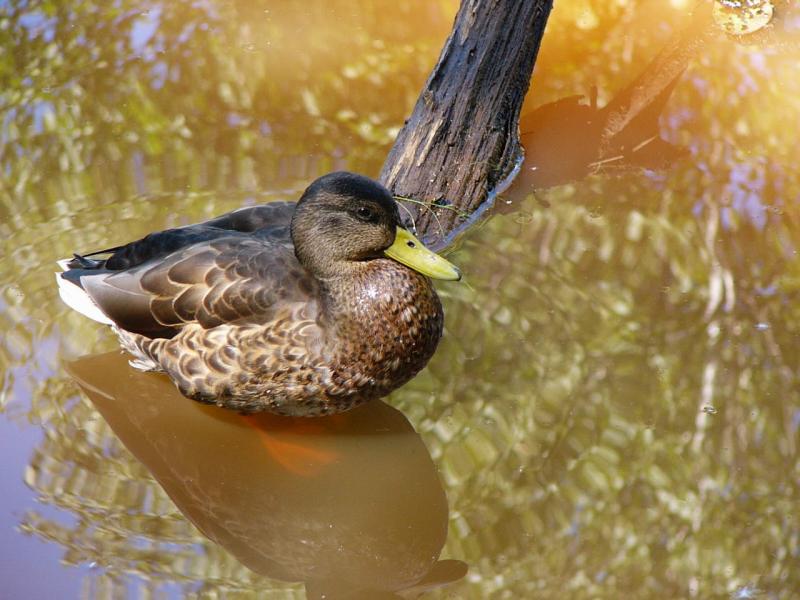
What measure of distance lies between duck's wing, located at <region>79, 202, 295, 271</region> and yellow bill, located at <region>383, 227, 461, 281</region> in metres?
0.49

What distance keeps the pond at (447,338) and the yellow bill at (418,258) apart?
651 mm

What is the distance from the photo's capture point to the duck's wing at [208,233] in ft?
13.8

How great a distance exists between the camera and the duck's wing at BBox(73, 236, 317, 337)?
3.90 metres

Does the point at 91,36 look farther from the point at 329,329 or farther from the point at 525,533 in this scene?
the point at 525,533

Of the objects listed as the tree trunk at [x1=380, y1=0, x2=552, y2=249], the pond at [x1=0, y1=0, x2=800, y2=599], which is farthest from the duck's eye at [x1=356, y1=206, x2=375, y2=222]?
the tree trunk at [x1=380, y1=0, x2=552, y2=249]

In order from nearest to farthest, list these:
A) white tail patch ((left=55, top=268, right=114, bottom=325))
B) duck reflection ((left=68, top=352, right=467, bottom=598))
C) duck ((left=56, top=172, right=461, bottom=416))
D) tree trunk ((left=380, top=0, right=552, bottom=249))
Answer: duck reflection ((left=68, top=352, right=467, bottom=598)) → duck ((left=56, top=172, right=461, bottom=416)) → white tail patch ((left=55, top=268, right=114, bottom=325)) → tree trunk ((left=380, top=0, right=552, bottom=249))

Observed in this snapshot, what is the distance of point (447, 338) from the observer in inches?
181

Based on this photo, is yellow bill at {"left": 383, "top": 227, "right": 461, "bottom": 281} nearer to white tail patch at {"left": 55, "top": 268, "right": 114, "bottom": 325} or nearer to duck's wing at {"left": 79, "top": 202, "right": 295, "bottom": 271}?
duck's wing at {"left": 79, "top": 202, "right": 295, "bottom": 271}

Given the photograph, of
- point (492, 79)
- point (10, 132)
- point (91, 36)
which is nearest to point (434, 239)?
point (492, 79)

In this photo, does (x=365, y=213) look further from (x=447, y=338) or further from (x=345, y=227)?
(x=447, y=338)

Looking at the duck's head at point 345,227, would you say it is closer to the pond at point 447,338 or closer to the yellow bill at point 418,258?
the yellow bill at point 418,258

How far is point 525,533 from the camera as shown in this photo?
3770mm

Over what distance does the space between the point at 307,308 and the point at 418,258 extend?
0.49 metres

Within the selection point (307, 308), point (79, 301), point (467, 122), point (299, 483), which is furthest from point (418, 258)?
point (467, 122)
